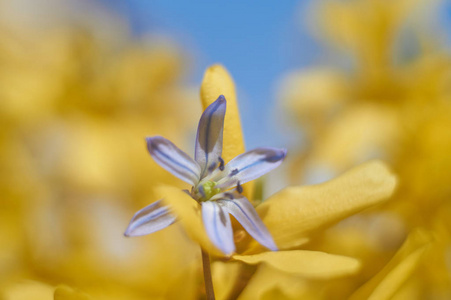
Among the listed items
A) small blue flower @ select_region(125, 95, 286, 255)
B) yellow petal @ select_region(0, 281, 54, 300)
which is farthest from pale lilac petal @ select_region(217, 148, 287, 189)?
yellow petal @ select_region(0, 281, 54, 300)

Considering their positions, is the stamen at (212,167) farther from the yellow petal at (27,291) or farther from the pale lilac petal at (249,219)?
the yellow petal at (27,291)

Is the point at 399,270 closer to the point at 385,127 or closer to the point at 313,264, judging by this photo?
the point at 313,264

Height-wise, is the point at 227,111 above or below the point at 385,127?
above

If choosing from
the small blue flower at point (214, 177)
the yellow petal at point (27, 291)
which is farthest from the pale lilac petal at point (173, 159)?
the yellow petal at point (27, 291)

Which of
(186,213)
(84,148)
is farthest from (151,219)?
(84,148)

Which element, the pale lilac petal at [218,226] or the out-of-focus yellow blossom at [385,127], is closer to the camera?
the pale lilac petal at [218,226]

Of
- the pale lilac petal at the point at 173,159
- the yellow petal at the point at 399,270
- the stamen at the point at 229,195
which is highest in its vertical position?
the pale lilac petal at the point at 173,159

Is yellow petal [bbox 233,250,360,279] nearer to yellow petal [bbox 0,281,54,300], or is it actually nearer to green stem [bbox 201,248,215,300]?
green stem [bbox 201,248,215,300]
